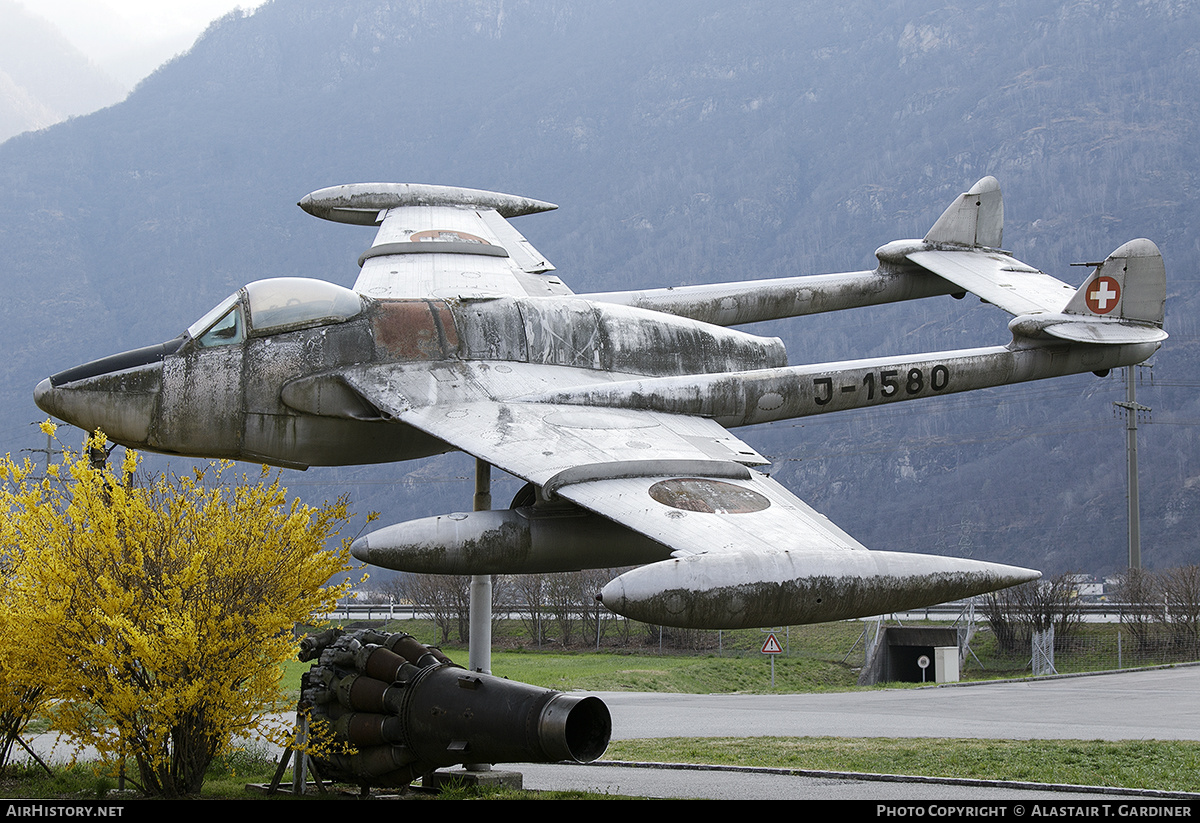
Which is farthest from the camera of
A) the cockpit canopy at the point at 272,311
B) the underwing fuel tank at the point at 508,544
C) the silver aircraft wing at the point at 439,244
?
the silver aircraft wing at the point at 439,244

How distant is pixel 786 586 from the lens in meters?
8.62

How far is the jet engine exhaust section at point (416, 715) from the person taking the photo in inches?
446

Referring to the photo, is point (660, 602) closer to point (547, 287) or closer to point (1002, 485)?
point (547, 287)

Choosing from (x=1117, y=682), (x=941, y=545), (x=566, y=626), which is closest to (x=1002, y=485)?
(x=941, y=545)

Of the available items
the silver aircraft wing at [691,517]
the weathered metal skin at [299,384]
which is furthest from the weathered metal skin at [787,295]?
the silver aircraft wing at [691,517]

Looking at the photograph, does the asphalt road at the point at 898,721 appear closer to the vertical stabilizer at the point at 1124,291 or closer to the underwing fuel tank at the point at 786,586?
the underwing fuel tank at the point at 786,586

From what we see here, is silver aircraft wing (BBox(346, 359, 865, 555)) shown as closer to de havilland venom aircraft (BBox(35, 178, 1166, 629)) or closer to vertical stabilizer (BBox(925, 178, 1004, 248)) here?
de havilland venom aircraft (BBox(35, 178, 1166, 629))

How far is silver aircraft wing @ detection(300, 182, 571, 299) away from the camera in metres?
15.4

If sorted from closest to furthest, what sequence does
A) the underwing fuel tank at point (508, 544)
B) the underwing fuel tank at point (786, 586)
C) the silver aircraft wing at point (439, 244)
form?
the underwing fuel tank at point (786, 586) < the underwing fuel tank at point (508, 544) < the silver aircraft wing at point (439, 244)

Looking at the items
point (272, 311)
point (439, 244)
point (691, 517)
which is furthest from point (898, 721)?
point (272, 311)

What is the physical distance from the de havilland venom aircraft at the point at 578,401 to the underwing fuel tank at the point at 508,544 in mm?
25

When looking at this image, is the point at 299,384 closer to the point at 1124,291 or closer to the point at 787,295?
the point at 787,295

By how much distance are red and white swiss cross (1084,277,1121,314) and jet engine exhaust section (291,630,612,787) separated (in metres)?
9.77

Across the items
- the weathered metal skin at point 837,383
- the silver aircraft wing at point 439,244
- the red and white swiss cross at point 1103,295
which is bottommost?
the weathered metal skin at point 837,383
